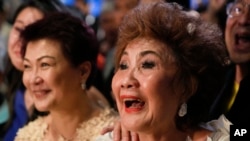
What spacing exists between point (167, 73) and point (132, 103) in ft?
0.47

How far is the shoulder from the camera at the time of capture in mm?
2588

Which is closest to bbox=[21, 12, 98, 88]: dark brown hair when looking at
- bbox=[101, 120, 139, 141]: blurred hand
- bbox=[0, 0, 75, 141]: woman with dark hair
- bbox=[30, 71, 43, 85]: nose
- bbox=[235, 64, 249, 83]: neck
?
bbox=[30, 71, 43, 85]: nose

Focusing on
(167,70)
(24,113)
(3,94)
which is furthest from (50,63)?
(3,94)

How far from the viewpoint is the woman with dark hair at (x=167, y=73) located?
1.90 meters

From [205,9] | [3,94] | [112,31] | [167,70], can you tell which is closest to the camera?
[167,70]

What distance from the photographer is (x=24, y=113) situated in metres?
2.92

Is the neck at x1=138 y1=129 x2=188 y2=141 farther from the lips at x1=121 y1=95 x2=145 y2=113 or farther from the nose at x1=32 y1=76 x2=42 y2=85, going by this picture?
the nose at x1=32 y1=76 x2=42 y2=85

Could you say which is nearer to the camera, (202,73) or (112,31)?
(202,73)

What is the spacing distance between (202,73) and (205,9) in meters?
1.01

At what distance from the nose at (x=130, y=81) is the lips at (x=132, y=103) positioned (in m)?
0.03

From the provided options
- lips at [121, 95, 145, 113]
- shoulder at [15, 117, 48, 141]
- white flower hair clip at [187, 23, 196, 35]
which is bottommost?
shoulder at [15, 117, 48, 141]

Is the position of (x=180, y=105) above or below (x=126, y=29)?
below

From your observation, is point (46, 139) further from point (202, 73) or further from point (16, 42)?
point (202, 73)

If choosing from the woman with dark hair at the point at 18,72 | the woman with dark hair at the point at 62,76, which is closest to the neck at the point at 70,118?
the woman with dark hair at the point at 62,76
